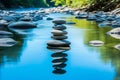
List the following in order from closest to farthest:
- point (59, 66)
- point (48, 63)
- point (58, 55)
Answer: point (59, 66) < point (48, 63) < point (58, 55)

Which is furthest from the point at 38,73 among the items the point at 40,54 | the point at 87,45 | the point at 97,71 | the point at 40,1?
the point at 40,1

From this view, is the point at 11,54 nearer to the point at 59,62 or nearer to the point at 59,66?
the point at 59,62

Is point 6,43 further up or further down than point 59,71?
further up

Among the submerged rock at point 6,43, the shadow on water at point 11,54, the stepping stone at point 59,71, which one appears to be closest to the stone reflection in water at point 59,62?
the stepping stone at point 59,71

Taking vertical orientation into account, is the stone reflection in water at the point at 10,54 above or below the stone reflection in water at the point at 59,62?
above

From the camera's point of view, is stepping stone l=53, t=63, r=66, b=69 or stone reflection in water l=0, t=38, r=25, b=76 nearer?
stepping stone l=53, t=63, r=66, b=69

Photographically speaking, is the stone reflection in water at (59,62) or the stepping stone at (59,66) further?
the stepping stone at (59,66)

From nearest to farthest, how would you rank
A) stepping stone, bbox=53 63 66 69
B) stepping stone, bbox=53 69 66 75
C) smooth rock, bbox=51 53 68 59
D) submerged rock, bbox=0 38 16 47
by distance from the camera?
stepping stone, bbox=53 69 66 75
stepping stone, bbox=53 63 66 69
smooth rock, bbox=51 53 68 59
submerged rock, bbox=0 38 16 47

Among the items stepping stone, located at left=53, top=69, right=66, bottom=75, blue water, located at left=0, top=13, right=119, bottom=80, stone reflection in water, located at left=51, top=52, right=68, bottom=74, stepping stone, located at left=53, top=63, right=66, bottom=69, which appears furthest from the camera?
stepping stone, located at left=53, top=63, right=66, bottom=69

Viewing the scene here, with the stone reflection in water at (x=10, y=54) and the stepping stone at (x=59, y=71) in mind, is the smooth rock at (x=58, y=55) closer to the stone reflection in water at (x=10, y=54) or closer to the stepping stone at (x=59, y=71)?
the stone reflection in water at (x=10, y=54)

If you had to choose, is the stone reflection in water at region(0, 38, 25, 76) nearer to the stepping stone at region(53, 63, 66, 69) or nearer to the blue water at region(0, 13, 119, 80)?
the blue water at region(0, 13, 119, 80)

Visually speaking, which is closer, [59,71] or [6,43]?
[59,71]

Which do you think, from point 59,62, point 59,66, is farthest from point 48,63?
point 59,66

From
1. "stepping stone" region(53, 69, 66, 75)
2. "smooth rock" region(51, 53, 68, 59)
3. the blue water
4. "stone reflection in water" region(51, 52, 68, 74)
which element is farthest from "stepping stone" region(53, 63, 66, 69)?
"smooth rock" region(51, 53, 68, 59)
